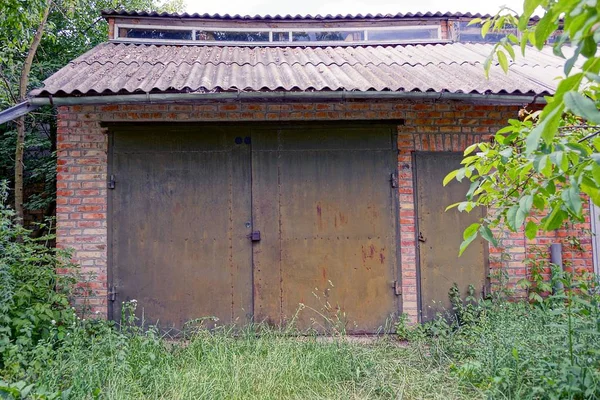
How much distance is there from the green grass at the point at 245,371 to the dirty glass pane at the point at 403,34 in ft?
14.8

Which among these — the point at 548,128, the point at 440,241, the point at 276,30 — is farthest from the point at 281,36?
the point at 548,128

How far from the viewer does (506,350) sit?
9.36 feet

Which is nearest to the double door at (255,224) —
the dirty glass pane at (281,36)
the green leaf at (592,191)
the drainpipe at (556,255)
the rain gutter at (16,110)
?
the rain gutter at (16,110)

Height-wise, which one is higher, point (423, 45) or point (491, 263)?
point (423, 45)

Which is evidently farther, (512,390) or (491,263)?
(491,263)

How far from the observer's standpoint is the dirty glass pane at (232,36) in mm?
5906

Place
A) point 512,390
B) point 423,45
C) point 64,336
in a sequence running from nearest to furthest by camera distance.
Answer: point 512,390
point 64,336
point 423,45

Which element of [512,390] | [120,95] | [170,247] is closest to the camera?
[512,390]

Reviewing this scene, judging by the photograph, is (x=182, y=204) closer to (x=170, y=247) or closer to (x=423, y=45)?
(x=170, y=247)

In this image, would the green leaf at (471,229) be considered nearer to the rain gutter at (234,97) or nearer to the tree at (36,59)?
the rain gutter at (234,97)

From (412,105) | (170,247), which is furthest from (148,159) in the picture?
(412,105)

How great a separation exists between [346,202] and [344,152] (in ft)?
1.71

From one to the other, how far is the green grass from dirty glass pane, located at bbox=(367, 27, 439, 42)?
4522 millimetres

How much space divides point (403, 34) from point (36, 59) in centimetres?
676
